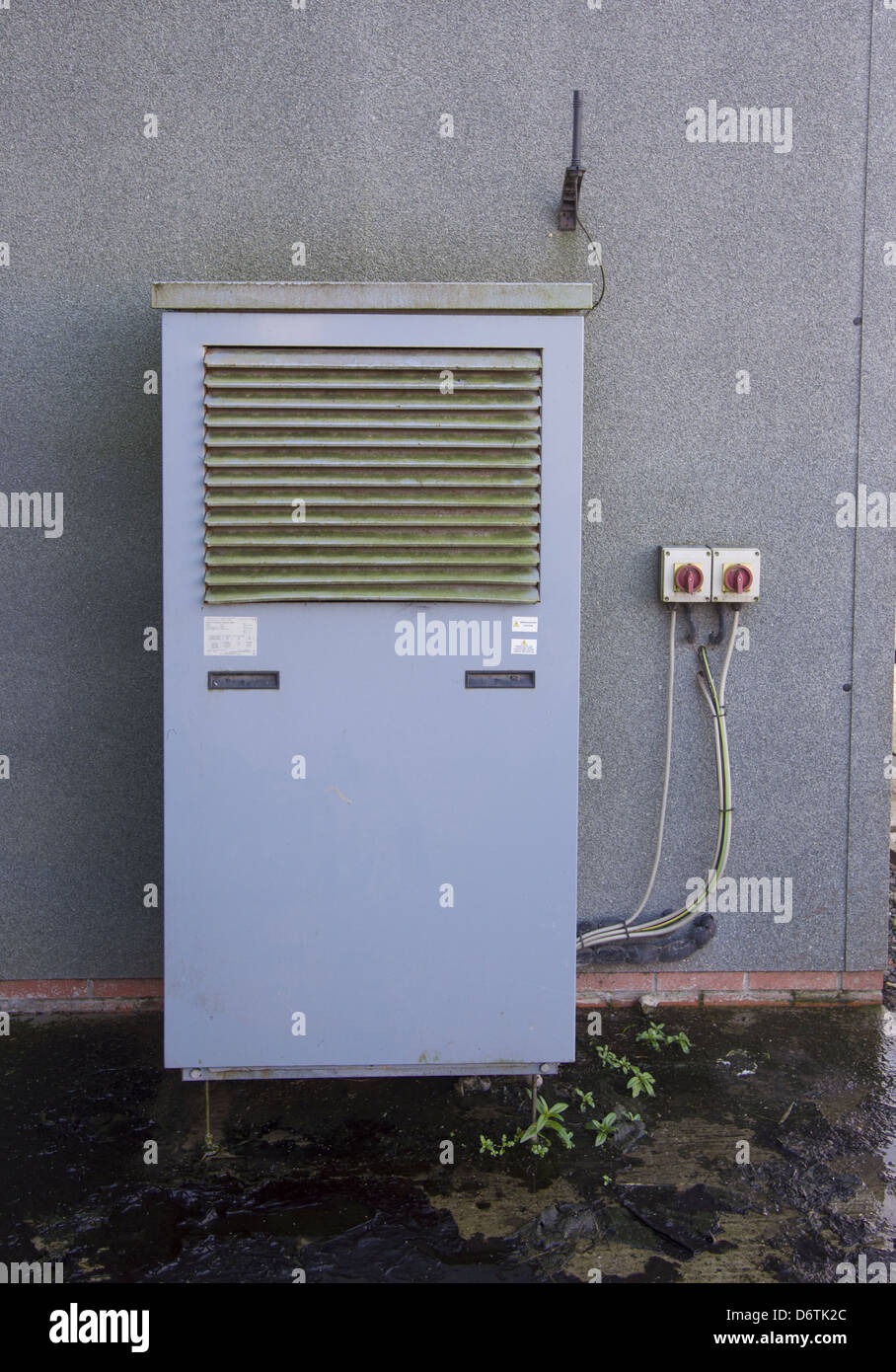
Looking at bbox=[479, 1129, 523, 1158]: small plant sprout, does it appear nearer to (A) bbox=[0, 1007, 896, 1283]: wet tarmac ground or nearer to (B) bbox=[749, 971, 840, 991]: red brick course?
(A) bbox=[0, 1007, 896, 1283]: wet tarmac ground

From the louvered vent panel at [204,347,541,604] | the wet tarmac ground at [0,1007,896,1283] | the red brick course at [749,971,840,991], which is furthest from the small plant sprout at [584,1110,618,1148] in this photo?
the louvered vent panel at [204,347,541,604]

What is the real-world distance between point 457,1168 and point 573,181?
2697 millimetres

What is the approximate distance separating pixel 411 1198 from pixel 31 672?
186 centimetres

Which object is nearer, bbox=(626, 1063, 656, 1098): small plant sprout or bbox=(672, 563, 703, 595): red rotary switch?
bbox=(626, 1063, 656, 1098): small plant sprout

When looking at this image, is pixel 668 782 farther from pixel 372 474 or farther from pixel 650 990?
pixel 372 474

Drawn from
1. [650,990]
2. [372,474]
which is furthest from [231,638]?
[650,990]

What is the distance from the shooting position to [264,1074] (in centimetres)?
230

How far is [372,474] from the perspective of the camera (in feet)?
7.20

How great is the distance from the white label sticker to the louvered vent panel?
0.05 meters

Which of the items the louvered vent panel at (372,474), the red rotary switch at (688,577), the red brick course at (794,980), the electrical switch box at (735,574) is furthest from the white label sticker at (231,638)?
the red brick course at (794,980)

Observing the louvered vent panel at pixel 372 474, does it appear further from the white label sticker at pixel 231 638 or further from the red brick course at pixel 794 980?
the red brick course at pixel 794 980

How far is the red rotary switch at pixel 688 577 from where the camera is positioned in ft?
9.47

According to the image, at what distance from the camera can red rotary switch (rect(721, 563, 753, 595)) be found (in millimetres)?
2889
